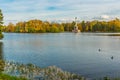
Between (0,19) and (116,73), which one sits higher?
(0,19)

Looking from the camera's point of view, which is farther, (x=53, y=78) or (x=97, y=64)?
(x=97, y=64)

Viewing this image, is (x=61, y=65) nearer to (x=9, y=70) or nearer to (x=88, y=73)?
(x=88, y=73)

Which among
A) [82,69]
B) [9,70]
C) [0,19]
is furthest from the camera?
[0,19]

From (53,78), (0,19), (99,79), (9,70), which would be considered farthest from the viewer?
(0,19)

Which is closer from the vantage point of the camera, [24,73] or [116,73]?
[24,73]

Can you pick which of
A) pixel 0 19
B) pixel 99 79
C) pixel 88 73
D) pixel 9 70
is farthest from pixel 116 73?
pixel 0 19

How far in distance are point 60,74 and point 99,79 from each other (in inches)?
142

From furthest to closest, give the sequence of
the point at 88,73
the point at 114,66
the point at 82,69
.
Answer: the point at 114,66
the point at 82,69
the point at 88,73

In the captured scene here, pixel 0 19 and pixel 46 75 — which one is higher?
pixel 0 19

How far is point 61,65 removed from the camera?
3472cm

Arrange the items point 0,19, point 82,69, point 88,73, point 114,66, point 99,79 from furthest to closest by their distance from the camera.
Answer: point 0,19
point 114,66
point 82,69
point 88,73
point 99,79

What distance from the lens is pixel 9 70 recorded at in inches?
1078

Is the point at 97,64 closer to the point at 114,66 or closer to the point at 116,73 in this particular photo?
the point at 114,66

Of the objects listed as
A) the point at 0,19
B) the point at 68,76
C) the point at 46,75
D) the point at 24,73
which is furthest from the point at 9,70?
the point at 0,19
